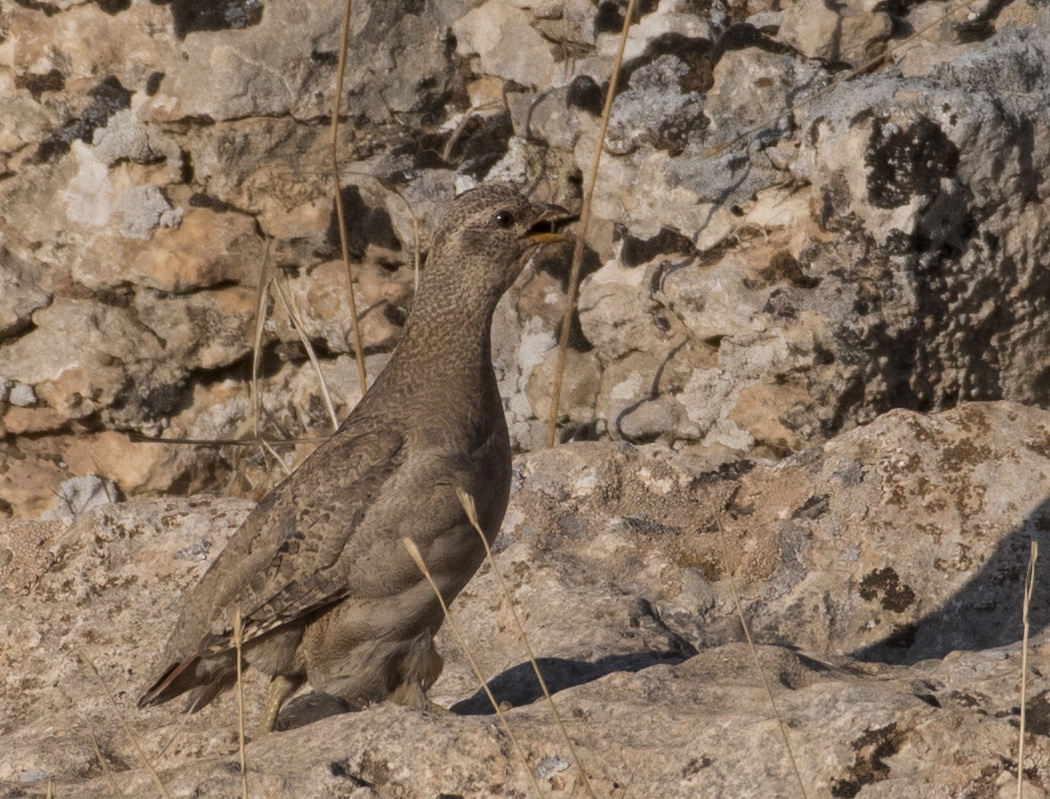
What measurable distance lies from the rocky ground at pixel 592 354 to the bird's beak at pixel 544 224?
111 cm

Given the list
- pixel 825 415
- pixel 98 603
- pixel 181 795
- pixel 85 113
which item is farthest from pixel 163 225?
pixel 181 795

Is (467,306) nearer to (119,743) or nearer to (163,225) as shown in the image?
(119,743)

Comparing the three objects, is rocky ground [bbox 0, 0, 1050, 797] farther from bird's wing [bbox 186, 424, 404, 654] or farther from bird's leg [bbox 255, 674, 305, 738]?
bird's wing [bbox 186, 424, 404, 654]

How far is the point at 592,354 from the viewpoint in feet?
22.0

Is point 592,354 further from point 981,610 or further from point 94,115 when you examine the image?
point 94,115

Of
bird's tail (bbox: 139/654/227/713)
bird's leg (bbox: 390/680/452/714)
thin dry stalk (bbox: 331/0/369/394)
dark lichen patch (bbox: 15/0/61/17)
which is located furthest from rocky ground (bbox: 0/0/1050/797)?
thin dry stalk (bbox: 331/0/369/394)

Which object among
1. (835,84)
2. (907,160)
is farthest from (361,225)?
(907,160)

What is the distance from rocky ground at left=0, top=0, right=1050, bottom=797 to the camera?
4.02 metres

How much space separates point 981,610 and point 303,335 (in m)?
3.45

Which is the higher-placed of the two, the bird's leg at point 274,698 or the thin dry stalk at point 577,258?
the thin dry stalk at point 577,258

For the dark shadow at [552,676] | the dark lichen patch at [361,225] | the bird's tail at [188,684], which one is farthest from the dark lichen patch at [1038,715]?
the dark lichen patch at [361,225]

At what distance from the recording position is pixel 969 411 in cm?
565

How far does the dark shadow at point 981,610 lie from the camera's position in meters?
4.98

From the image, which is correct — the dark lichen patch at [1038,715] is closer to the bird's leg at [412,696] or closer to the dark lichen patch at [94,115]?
the bird's leg at [412,696]
